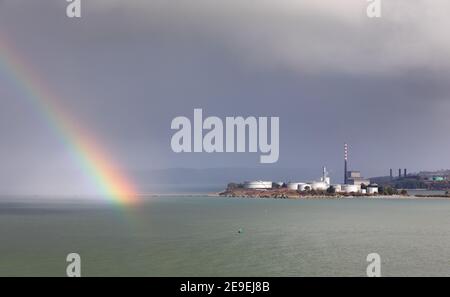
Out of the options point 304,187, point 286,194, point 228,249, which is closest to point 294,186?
point 304,187

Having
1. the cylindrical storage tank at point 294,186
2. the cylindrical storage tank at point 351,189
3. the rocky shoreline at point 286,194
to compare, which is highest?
the cylindrical storage tank at point 294,186

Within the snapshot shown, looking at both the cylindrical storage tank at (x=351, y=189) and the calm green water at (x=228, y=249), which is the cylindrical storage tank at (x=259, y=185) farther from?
the calm green water at (x=228, y=249)

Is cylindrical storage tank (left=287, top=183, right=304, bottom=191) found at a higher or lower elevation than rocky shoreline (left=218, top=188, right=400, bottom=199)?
higher

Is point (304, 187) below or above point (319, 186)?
below

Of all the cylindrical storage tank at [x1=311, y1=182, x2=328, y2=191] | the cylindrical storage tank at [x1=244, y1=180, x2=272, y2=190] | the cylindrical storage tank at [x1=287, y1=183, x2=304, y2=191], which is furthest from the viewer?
the cylindrical storage tank at [x1=244, y1=180, x2=272, y2=190]

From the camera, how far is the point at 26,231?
33.9 m

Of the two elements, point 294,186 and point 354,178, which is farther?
point 354,178

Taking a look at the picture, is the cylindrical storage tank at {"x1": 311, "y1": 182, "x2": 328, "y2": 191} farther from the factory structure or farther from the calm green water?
the calm green water

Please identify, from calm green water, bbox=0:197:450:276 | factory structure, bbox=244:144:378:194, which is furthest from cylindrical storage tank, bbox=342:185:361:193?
calm green water, bbox=0:197:450:276

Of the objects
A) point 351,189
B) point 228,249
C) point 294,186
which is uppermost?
point 294,186

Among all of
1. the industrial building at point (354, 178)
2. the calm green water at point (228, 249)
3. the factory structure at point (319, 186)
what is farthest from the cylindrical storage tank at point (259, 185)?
the calm green water at point (228, 249)

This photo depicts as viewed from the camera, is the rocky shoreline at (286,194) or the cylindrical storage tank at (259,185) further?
the cylindrical storage tank at (259,185)

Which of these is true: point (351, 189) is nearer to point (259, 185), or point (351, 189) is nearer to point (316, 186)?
point (316, 186)

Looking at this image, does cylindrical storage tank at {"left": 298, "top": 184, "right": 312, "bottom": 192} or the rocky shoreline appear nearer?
the rocky shoreline
